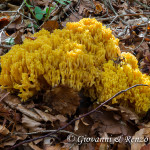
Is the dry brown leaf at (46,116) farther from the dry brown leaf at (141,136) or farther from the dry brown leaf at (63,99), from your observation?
the dry brown leaf at (141,136)

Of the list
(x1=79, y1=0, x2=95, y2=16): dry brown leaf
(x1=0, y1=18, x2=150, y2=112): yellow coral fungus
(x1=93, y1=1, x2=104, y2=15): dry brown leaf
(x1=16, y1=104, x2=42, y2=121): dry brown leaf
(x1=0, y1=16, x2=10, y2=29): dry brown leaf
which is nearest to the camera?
(x1=16, y1=104, x2=42, y2=121): dry brown leaf

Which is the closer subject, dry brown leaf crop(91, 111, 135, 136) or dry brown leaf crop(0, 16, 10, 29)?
dry brown leaf crop(91, 111, 135, 136)

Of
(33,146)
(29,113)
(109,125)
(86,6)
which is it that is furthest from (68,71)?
(86,6)

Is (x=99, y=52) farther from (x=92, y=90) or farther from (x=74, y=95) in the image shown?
(x=74, y=95)

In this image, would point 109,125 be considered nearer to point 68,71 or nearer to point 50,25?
point 68,71

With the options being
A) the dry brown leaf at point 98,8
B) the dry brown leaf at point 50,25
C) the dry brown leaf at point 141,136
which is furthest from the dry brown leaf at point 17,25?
the dry brown leaf at point 141,136

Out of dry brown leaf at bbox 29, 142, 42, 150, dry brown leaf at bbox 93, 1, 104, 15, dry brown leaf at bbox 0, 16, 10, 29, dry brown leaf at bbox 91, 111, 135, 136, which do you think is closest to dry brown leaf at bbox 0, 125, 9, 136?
dry brown leaf at bbox 29, 142, 42, 150

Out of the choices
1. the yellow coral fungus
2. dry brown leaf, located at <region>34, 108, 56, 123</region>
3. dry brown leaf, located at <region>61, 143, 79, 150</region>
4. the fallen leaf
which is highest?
the yellow coral fungus

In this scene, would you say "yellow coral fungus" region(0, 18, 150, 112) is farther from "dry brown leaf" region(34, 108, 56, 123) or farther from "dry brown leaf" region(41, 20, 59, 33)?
"dry brown leaf" region(41, 20, 59, 33)
